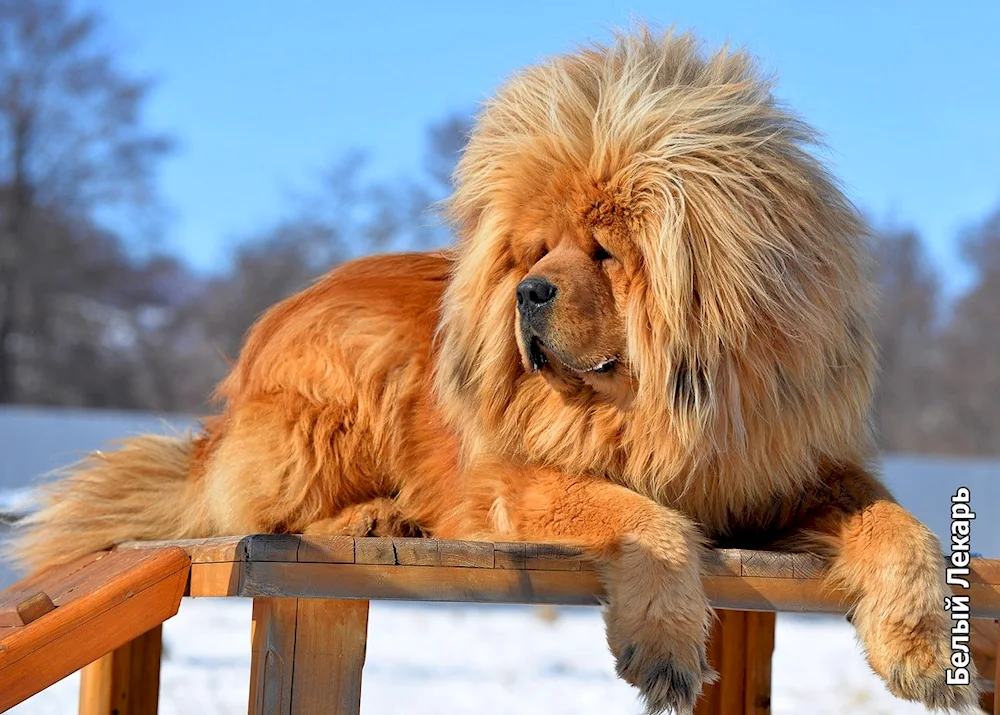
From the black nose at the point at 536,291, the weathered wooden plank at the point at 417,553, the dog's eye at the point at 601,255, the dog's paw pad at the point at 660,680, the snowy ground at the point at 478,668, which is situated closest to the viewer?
the dog's paw pad at the point at 660,680

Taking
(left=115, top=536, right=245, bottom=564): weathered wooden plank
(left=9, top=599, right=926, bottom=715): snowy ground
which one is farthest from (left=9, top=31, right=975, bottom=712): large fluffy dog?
(left=9, top=599, right=926, bottom=715): snowy ground

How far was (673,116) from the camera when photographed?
2.41 m

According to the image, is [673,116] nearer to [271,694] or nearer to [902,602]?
[902,602]

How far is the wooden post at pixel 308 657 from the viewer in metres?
2.01

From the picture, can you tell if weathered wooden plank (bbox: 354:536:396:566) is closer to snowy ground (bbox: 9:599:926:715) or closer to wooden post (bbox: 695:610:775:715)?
wooden post (bbox: 695:610:775:715)

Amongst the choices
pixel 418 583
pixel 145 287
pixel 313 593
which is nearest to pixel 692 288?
pixel 418 583

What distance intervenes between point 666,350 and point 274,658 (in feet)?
3.34

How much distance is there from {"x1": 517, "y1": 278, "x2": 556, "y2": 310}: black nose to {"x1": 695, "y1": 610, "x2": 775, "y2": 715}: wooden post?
1.27 m

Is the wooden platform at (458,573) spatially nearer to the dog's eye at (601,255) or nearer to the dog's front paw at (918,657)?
the dog's front paw at (918,657)

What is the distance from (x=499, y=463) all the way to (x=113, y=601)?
90 centimetres

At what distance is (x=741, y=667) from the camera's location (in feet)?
9.94

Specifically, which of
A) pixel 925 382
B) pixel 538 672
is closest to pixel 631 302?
pixel 538 672

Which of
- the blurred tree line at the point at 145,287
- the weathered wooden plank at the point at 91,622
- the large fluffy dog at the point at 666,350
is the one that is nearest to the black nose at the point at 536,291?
the large fluffy dog at the point at 666,350

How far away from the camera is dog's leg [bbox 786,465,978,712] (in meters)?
2.04
